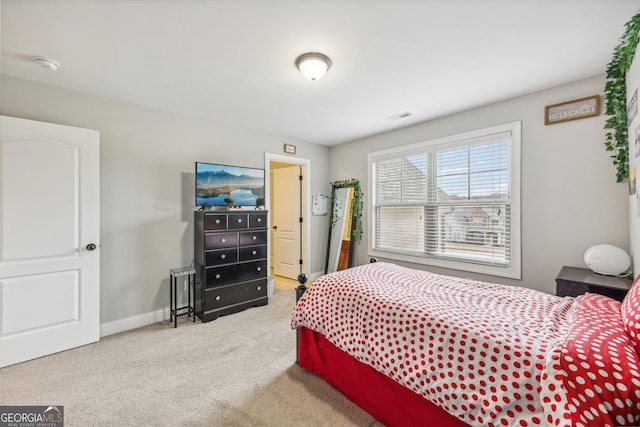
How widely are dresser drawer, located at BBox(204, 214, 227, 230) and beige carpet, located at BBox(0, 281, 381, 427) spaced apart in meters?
1.18

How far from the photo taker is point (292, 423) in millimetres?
1636

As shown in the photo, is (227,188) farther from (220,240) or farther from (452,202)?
(452,202)

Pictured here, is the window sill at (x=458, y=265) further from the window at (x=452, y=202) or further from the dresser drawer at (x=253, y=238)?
the dresser drawer at (x=253, y=238)

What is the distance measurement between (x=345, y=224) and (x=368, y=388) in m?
3.08

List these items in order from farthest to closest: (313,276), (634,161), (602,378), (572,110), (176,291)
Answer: (313,276) → (176,291) → (572,110) → (634,161) → (602,378)

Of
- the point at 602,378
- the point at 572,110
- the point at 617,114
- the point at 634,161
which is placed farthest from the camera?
the point at 572,110

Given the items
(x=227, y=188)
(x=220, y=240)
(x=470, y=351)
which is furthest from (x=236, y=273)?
(x=470, y=351)

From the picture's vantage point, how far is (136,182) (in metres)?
3.02

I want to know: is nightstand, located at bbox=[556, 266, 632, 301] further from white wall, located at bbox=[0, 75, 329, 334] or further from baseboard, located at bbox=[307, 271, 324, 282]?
white wall, located at bbox=[0, 75, 329, 334]

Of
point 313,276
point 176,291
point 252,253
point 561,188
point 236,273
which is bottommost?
point 313,276

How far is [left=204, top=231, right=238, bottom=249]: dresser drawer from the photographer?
3.13 meters

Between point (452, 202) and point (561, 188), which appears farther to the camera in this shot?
point (452, 202)

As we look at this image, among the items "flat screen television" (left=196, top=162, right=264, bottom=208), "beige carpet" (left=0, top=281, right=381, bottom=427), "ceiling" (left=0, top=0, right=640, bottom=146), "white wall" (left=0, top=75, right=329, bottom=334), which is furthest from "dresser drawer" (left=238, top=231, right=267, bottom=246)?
"ceiling" (left=0, top=0, right=640, bottom=146)

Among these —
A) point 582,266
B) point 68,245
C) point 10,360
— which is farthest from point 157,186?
point 582,266
